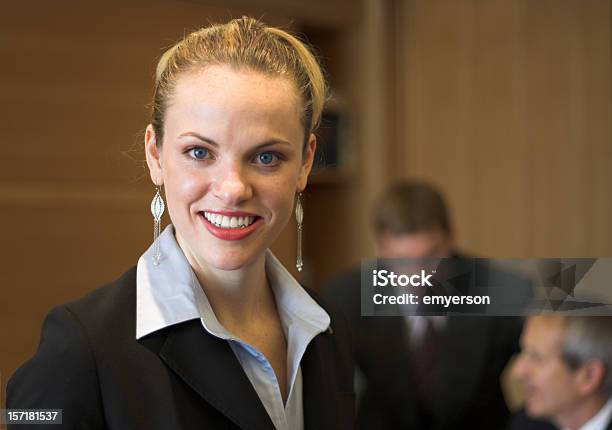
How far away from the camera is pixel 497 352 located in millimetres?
996

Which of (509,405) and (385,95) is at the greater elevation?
(385,95)

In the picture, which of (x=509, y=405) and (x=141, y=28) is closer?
(x=141, y=28)

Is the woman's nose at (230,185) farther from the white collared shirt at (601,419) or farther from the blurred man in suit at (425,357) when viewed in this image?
the white collared shirt at (601,419)

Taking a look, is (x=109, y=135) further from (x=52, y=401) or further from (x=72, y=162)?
(x=52, y=401)

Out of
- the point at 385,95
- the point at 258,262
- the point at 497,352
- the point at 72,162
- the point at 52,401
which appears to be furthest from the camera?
the point at 385,95

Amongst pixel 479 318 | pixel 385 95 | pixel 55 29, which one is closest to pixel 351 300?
pixel 479 318

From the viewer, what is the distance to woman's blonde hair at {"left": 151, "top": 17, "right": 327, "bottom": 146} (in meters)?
0.65

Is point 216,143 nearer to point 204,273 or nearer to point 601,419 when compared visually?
→ point 204,273

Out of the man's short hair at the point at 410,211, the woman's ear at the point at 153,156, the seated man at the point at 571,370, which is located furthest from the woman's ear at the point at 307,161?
the man's short hair at the point at 410,211

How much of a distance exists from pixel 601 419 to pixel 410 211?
551 mm

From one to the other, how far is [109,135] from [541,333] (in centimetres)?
50

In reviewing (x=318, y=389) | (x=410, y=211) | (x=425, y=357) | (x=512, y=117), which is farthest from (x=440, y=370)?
(x=512, y=117)

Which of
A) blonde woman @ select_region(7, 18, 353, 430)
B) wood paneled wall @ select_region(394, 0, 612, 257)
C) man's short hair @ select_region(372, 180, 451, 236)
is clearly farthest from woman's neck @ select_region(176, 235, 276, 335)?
wood paneled wall @ select_region(394, 0, 612, 257)

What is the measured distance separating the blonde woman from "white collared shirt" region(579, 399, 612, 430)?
1.08ft
